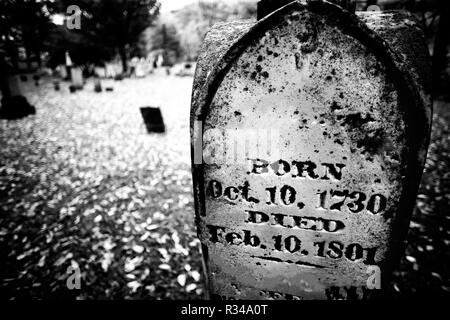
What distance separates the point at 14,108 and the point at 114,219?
8.32m

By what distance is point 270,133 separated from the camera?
156 centimetres

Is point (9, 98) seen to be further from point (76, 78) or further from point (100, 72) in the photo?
point (100, 72)

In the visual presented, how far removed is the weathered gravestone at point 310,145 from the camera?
132cm

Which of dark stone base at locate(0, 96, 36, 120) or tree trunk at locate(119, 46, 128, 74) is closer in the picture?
dark stone base at locate(0, 96, 36, 120)

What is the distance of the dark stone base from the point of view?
9.07m

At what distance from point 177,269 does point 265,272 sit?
159cm

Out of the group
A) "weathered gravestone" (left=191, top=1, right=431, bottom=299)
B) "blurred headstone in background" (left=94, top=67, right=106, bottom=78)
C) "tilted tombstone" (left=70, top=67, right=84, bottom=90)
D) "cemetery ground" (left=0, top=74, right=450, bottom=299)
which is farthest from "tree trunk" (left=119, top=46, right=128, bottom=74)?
"weathered gravestone" (left=191, top=1, right=431, bottom=299)

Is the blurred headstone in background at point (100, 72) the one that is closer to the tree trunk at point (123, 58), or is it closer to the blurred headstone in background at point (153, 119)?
the tree trunk at point (123, 58)

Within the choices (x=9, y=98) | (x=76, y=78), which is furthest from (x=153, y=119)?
(x=76, y=78)

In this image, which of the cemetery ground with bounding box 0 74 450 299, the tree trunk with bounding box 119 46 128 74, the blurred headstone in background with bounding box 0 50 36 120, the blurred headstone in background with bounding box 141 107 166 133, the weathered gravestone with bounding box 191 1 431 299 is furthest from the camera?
the tree trunk with bounding box 119 46 128 74


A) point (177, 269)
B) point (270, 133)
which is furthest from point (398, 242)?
point (177, 269)

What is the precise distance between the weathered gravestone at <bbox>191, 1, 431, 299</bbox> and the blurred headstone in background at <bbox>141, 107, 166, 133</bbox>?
21.3 ft

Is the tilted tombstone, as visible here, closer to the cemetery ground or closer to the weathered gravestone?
the cemetery ground

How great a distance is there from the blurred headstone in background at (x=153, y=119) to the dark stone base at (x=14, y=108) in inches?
204
